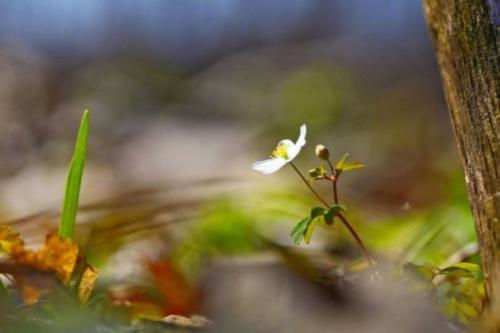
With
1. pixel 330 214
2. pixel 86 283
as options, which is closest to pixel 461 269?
pixel 330 214

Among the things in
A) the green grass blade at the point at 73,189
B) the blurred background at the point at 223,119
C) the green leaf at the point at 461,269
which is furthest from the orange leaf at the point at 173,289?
the green leaf at the point at 461,269

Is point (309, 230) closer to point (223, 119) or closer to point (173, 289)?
point (173, 289)

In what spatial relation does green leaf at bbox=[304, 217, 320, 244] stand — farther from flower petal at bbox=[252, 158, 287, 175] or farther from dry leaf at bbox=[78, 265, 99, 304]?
dry leaf at bbox=[78, 265, 99, 304]

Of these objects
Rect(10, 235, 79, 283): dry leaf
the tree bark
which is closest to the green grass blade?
Rect(10, 235, 79, 283): dry leaf

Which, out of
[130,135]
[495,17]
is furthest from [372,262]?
[130,135]

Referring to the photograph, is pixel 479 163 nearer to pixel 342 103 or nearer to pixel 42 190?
pixel 42 190

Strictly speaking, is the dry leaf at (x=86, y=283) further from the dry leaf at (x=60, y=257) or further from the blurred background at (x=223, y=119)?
the blurred background at (x=223, y=119)
